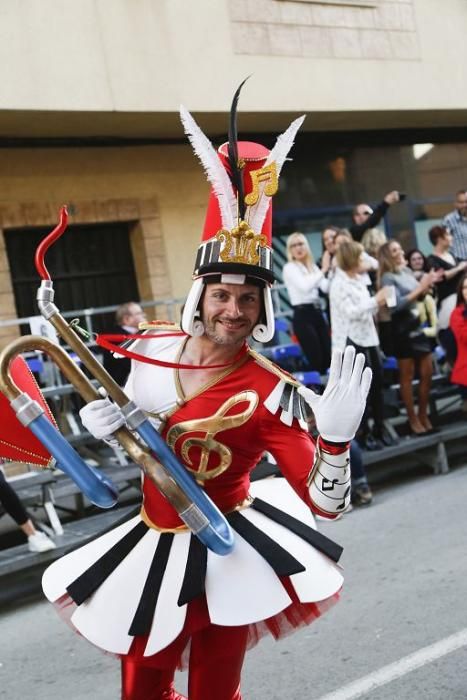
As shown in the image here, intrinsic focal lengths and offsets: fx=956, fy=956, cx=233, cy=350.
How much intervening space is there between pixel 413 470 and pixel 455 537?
292cm

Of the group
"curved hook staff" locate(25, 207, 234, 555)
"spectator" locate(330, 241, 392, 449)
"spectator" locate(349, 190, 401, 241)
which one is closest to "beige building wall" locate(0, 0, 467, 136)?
"spectator" locate(349, 190, 401, 241)

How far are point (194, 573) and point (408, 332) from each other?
6.52m

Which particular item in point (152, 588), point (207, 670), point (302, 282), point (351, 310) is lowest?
point (207, 670)

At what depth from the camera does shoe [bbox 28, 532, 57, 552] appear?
6.39 meters

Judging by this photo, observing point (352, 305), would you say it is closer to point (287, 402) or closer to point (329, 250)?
point (329, 250)

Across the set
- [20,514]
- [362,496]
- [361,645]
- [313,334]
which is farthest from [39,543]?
[313,334]

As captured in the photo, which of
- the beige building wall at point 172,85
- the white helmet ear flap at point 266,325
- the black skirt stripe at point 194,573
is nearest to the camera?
the black skirt stripe at point 194,573

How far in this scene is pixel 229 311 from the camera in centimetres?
289

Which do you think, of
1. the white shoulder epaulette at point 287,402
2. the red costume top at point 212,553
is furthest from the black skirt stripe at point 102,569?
the white shoulder epaulette at point 287,402

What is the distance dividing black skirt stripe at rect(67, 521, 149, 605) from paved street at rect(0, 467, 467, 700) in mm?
1671

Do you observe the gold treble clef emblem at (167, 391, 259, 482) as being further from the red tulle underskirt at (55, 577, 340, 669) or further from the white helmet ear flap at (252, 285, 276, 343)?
the red tulle underskirt at (55, 577, 340, 669)

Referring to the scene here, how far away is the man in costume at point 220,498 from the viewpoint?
9.18 ft

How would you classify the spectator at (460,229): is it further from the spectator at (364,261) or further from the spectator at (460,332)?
the spectator at (364,261)

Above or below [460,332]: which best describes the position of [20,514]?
below
